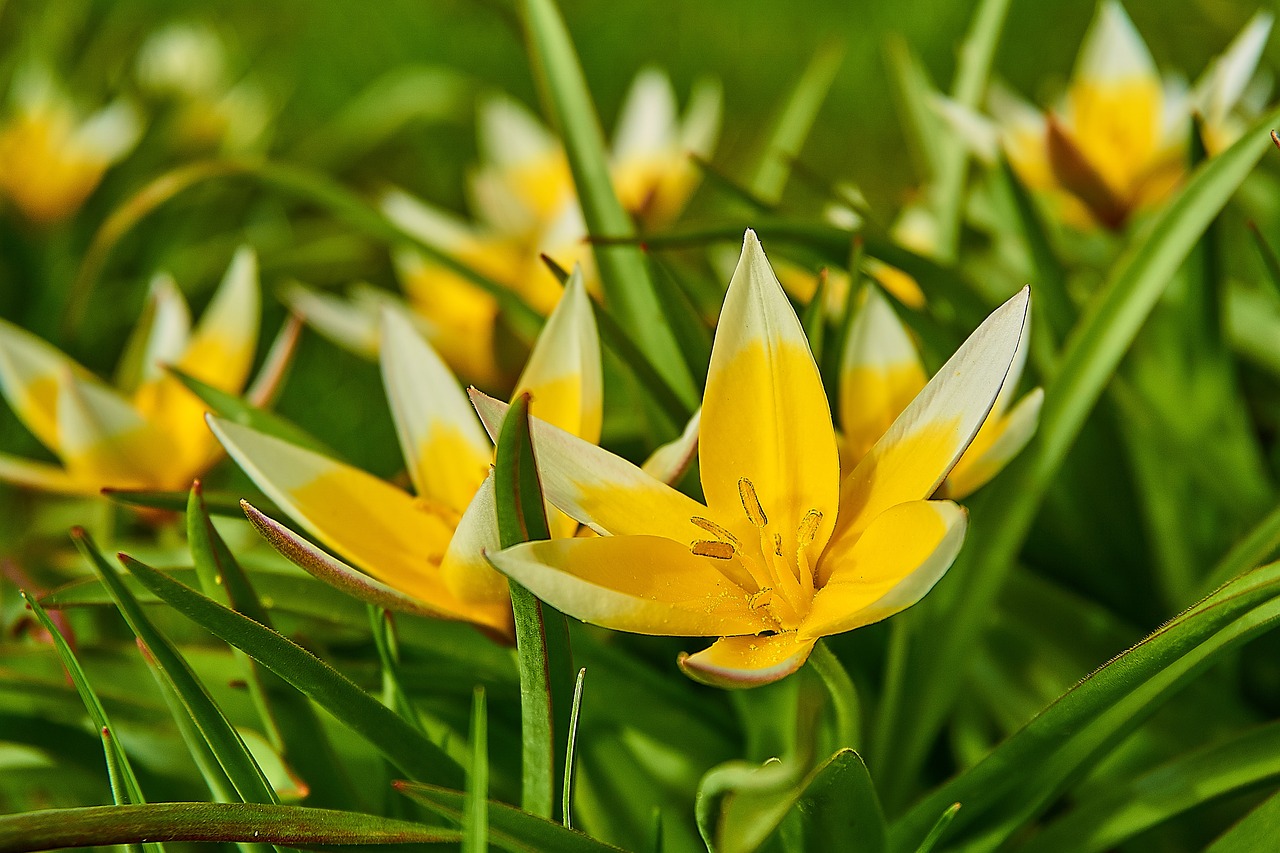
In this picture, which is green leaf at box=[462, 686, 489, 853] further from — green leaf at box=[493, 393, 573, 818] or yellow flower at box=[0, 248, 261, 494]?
yellow flower at box=[0, 248, 261, 494]

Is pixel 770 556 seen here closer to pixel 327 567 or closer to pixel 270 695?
pixel 327 567

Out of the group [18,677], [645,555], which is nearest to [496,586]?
[645,555]

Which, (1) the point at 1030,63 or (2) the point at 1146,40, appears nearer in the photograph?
(2) the point at 1146,40

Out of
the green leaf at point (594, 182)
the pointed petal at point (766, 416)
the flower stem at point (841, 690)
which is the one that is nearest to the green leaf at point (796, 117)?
the green leaf at point (594, 182)

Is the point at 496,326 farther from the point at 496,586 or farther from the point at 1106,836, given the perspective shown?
the point at 1106,836

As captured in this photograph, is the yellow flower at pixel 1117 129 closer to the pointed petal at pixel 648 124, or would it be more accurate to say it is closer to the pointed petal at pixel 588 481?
the pointed petal at pixel 648 124

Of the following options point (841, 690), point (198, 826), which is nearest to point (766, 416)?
point (841, 690)
